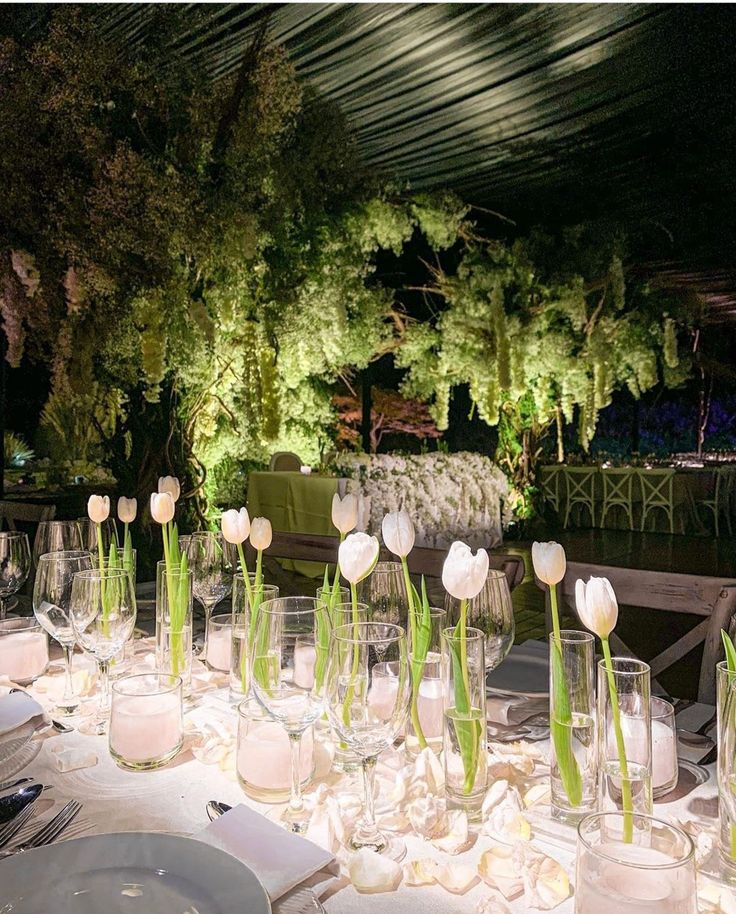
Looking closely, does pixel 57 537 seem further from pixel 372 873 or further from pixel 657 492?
pixel 657 492

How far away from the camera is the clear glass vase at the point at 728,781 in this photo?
28.0 inches

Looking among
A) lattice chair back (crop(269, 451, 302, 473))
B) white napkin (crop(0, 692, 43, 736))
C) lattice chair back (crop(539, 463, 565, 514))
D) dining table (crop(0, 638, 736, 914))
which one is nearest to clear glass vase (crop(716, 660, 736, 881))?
dining table (crop(0, 638, 736, 914))

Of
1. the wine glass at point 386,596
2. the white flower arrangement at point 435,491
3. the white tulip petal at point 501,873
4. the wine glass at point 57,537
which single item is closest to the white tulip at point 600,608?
the white tulip petal at point 501,873

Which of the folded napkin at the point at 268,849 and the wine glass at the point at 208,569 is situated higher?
the wine glass at the point at 208,569

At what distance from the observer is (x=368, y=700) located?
775mm

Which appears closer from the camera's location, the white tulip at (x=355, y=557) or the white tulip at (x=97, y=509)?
the white tulip at (x=355, y=557)

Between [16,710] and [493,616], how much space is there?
75cm

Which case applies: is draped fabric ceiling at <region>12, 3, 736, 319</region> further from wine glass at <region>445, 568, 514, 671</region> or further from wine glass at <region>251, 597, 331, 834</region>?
wine glass at <region>251, 597, 331, 834</region>

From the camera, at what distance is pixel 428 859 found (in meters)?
0.74

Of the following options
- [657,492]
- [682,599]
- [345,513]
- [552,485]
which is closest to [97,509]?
[345,513]

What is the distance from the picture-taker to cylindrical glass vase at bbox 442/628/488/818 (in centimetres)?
79

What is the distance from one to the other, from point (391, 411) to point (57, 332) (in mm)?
7921

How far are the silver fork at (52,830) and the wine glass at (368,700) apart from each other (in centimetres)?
33

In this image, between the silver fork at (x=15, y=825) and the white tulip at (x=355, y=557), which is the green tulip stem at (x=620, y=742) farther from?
the silver fork at (x=15, y=825)
